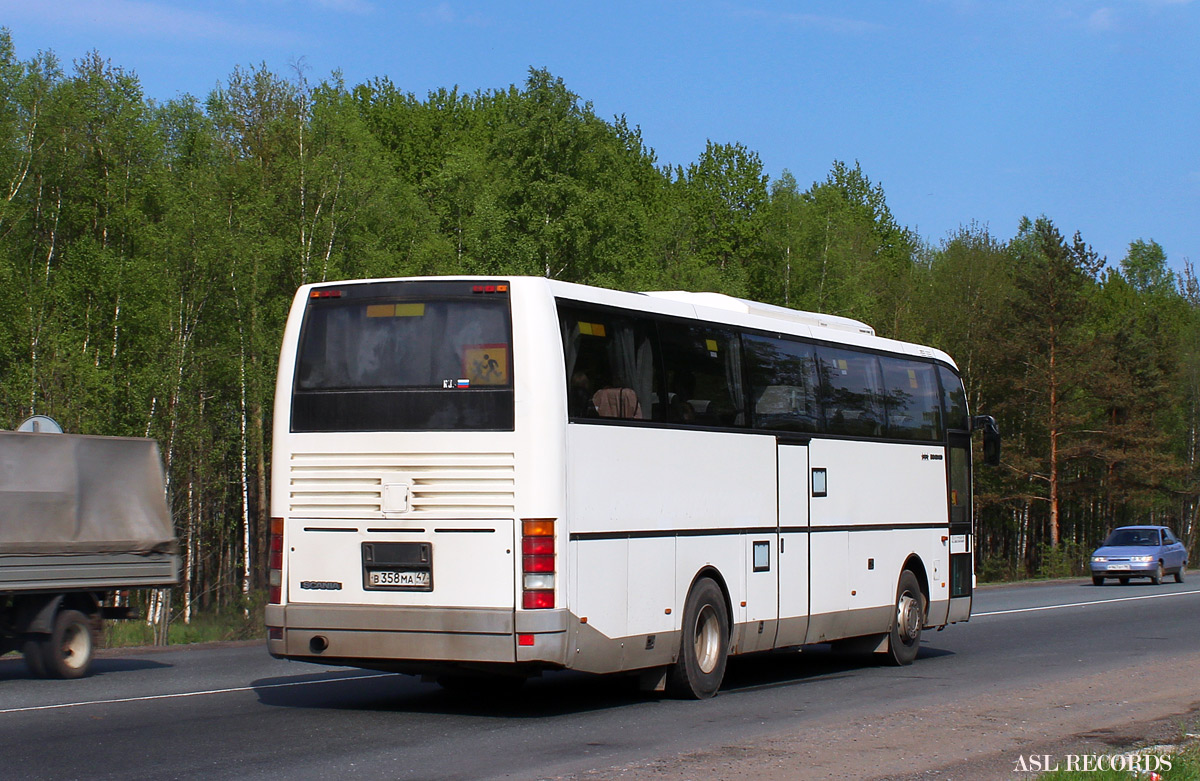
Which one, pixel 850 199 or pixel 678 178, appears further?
pixel 850 199

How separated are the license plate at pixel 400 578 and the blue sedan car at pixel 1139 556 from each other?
32568 mm

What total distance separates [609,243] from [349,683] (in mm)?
32355

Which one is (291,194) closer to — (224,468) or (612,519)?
(224,468)

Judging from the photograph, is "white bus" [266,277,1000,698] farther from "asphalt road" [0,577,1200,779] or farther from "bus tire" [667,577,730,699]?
"asphalt road" [0,577,1200,779]

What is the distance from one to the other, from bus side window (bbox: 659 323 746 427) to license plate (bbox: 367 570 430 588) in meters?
2.61

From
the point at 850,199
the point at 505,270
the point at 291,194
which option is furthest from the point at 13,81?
the point at 850,199

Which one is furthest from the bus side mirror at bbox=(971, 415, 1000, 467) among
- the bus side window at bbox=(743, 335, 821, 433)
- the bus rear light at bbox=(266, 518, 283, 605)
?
the bus rear light at bbox=(266, 518, 283, 605)

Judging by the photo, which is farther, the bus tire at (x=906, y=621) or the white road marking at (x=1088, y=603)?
the white road marking at (x=1088, y=603)

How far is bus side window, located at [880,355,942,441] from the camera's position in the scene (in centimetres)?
1623

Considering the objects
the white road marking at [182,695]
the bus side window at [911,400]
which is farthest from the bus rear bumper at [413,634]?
the bus side window at [911,400]

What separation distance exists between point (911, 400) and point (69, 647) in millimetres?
9875

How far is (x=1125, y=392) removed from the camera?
62812 mm

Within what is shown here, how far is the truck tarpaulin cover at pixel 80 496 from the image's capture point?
570 inches

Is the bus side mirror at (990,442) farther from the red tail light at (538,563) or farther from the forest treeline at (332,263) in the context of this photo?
the forest treeline at (332,263)
